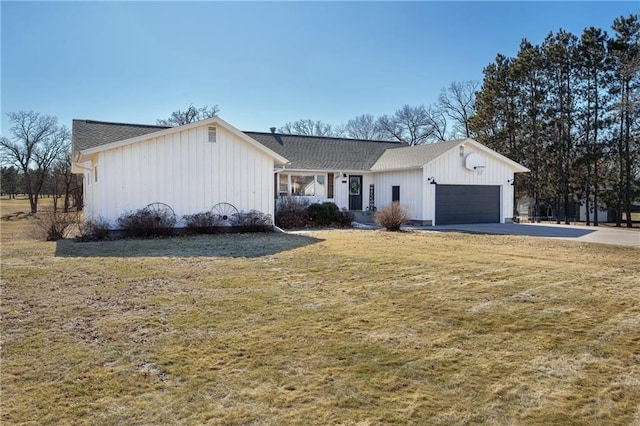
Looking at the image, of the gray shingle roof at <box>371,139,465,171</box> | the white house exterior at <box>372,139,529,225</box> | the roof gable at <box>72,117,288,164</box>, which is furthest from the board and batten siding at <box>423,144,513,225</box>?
the roof gable at <box>72,117,288,164</box>

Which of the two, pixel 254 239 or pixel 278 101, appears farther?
pixel 278 101

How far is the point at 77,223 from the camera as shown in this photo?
14.2 metres

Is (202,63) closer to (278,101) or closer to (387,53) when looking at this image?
(387,53)

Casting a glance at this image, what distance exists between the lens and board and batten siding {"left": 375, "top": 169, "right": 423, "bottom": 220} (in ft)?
66.1

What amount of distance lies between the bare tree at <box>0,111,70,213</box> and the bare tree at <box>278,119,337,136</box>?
82.2 ft

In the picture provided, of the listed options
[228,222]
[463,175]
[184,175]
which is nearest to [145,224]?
[184,175]

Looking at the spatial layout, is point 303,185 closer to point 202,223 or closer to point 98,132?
point 202,223

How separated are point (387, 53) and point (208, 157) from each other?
9.02 m

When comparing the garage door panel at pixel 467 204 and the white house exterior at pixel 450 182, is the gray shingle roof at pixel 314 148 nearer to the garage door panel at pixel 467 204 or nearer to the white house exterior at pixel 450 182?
the white house exterior at pixel 450 182

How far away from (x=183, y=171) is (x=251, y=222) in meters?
2.95

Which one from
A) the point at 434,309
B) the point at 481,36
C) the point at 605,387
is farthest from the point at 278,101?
the point at 605,387

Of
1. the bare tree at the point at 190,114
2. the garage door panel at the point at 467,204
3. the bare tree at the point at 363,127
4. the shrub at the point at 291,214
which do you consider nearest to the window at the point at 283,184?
the shrub at the point at 291,214

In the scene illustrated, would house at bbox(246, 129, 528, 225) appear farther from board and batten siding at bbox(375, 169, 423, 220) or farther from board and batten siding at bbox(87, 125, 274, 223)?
board and batten siding at bbox(87, 125, 274, 223)

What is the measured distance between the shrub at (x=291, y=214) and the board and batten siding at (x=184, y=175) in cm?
172
